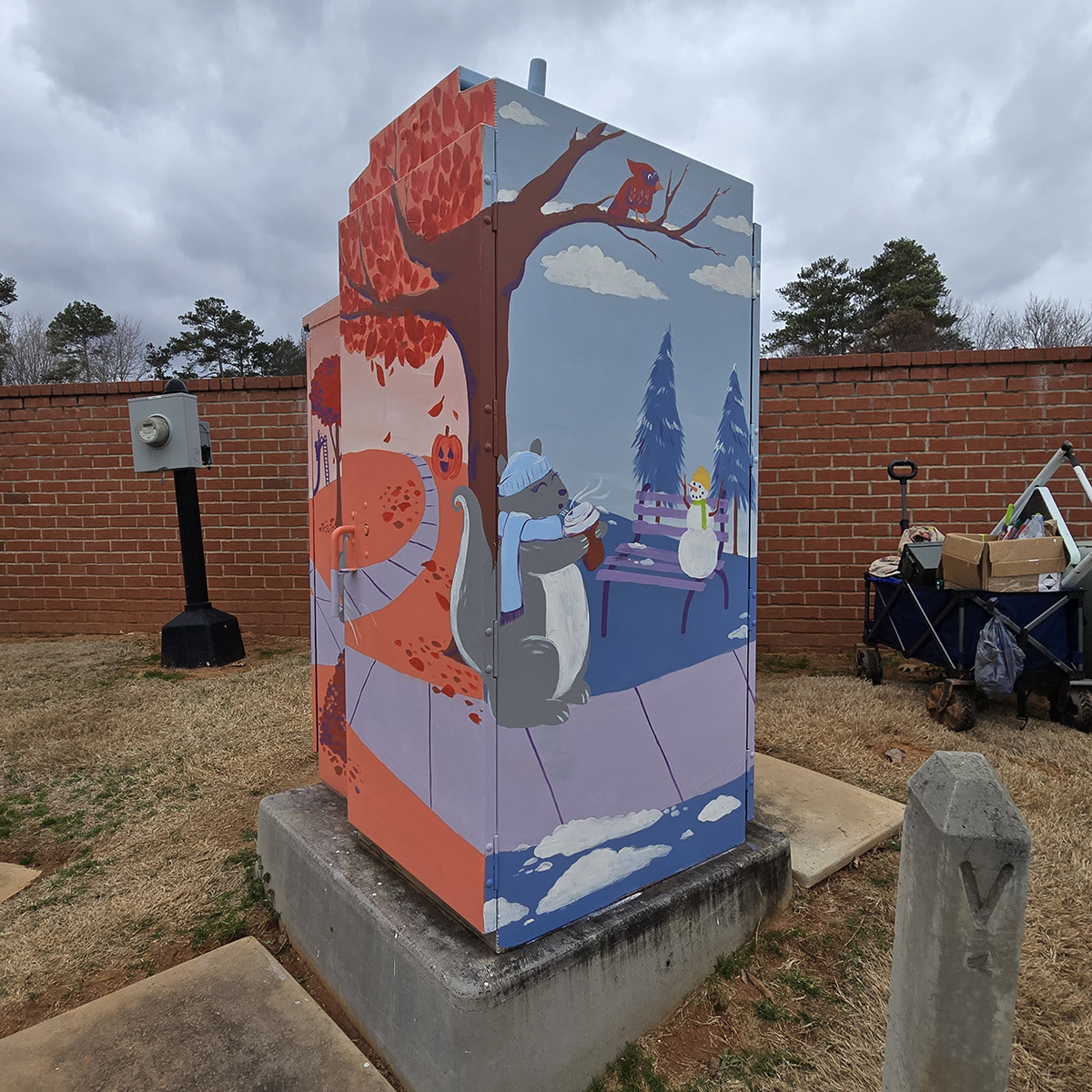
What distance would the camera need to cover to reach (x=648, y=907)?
6.86ft

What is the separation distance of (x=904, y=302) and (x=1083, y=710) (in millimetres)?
22767

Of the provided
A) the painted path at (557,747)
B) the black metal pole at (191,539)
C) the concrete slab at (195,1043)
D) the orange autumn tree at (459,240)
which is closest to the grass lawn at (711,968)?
the concrete slab at (195,1043)

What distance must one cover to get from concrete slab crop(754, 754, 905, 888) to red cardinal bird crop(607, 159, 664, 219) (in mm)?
2392

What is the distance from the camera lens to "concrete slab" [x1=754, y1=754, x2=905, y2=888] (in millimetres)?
Answer: 2801

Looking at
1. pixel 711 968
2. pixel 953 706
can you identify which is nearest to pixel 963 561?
pixel 953 706

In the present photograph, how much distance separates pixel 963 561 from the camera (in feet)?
14.6

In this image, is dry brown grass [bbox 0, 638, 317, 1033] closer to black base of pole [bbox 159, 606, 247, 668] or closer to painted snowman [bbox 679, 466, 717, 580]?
black base of pole [bbox 159, 606, 247, 668]

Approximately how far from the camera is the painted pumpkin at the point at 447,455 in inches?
71.0

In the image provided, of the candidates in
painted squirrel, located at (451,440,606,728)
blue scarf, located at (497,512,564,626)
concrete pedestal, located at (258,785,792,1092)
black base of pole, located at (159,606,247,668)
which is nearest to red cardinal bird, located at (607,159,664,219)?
painted squirrel, located at (451,440,606,728)

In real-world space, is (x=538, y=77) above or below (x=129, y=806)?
above

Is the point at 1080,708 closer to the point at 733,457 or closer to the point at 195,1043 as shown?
the point at 733,457

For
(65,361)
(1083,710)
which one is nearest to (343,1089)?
(1083,710)

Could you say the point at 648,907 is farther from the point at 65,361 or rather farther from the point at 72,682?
the point at 65,361

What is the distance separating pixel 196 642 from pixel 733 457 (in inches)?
210
